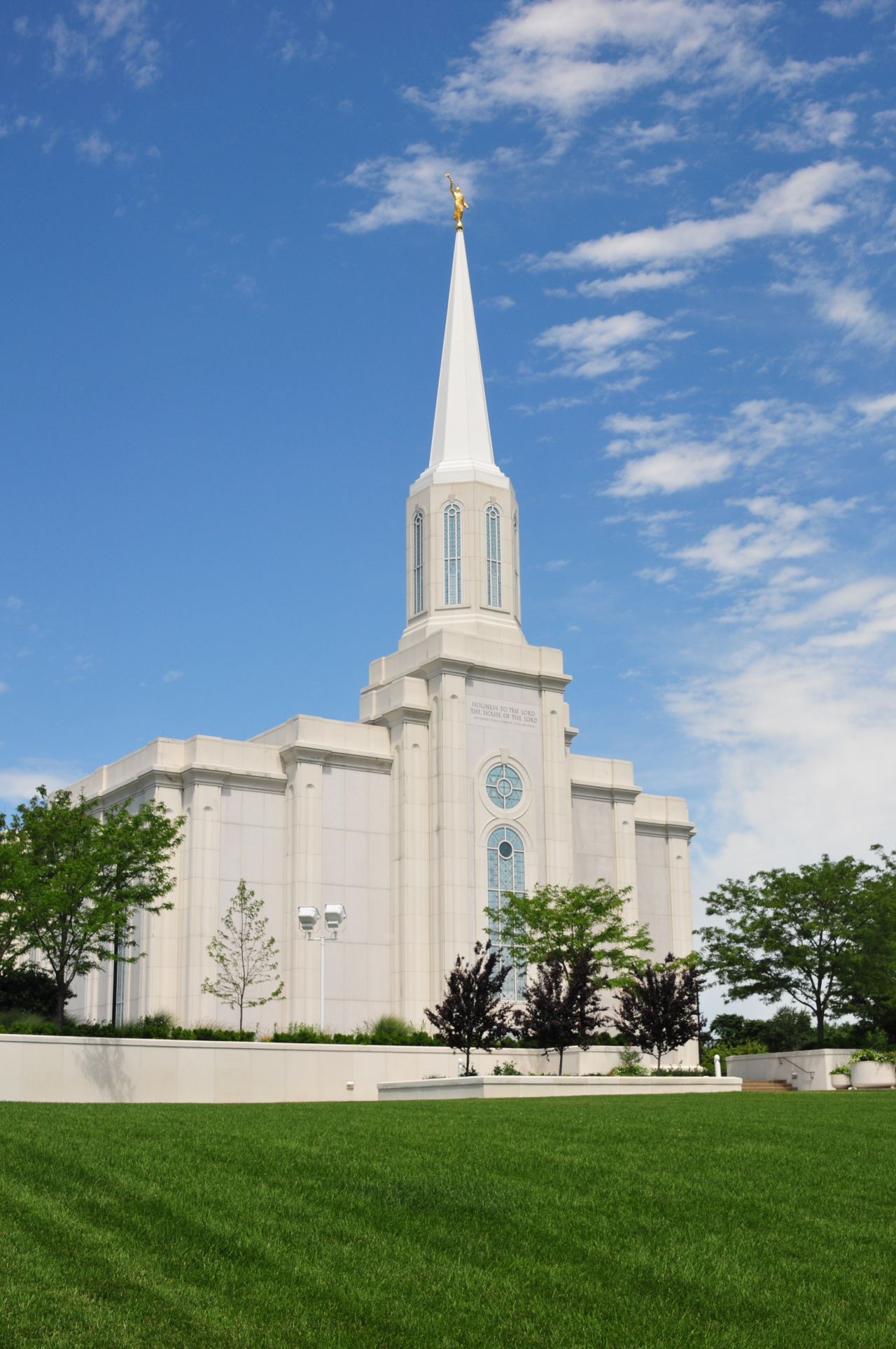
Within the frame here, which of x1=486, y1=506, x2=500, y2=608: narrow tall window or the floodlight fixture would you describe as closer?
the floodlight fixture

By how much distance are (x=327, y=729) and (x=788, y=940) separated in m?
16.5

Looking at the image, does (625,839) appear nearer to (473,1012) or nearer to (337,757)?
(337,757)

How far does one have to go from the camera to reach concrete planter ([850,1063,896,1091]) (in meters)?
33.2

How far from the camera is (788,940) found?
1924 inches

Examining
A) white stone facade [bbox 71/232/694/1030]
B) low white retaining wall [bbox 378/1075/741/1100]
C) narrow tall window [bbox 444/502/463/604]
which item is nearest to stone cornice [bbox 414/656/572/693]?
white stone facade [bbox 71/232/694/1030]

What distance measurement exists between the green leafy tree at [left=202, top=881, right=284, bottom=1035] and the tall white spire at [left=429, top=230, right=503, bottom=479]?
57.3 ft

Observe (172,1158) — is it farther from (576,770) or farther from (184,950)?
(576,770)

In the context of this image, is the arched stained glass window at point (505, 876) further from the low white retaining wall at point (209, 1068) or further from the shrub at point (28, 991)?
the shrub at point (28, 991)

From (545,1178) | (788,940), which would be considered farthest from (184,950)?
(545,1178)

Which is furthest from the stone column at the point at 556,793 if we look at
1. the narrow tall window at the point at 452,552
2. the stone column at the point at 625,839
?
the narrow tall window at the point at 452,552

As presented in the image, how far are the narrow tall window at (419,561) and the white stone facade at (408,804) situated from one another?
0.07 meters

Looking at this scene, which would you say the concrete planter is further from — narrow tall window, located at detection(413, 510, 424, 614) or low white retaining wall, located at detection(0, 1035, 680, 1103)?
narrow tall window, located at detection(413, 510, 424, 614)

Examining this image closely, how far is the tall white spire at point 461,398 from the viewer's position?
53812 mm

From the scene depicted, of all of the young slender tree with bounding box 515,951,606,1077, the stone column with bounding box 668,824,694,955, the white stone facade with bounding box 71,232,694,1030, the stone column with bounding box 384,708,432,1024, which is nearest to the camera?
the young slender tree with bounding box 515,951,606,1077
